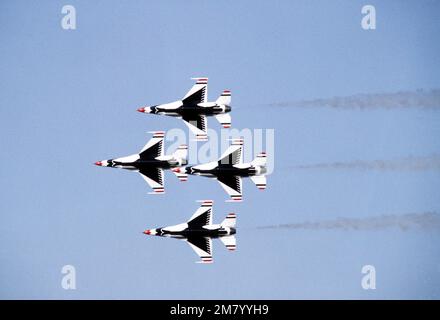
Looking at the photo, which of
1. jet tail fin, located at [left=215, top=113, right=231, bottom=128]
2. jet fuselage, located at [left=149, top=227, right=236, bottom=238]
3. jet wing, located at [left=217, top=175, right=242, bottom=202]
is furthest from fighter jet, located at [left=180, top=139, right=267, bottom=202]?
jet fuselage, located at [left=149, top=227, right=236, bottom=238]

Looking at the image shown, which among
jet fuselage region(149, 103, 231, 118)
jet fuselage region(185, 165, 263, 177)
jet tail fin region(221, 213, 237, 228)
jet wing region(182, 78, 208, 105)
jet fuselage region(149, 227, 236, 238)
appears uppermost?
jet wing region(182, 78, 208, 105)

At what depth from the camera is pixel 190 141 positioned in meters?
49.6

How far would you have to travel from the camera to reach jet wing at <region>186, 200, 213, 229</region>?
162 ft

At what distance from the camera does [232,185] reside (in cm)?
4906

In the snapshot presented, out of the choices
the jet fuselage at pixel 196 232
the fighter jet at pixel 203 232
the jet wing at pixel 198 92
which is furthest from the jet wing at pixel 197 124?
the jet fuselage at pixel 196 232

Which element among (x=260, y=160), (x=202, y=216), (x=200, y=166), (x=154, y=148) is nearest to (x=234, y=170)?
(x=260, y=160)

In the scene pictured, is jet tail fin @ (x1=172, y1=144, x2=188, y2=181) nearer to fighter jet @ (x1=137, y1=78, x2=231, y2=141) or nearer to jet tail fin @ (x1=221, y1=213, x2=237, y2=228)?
fighter jet @ (x1=137, y1=78, x2=231, y2=141)

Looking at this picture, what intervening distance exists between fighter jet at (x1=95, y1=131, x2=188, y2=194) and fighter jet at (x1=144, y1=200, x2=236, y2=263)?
1.73 m

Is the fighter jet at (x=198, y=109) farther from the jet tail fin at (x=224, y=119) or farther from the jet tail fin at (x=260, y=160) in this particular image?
the jet tail fin at (x=260, y=160)

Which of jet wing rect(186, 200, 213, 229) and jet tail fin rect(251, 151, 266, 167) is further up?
jet tail fin rect(251, 151, 266, 167)

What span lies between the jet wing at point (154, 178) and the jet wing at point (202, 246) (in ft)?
8.65
